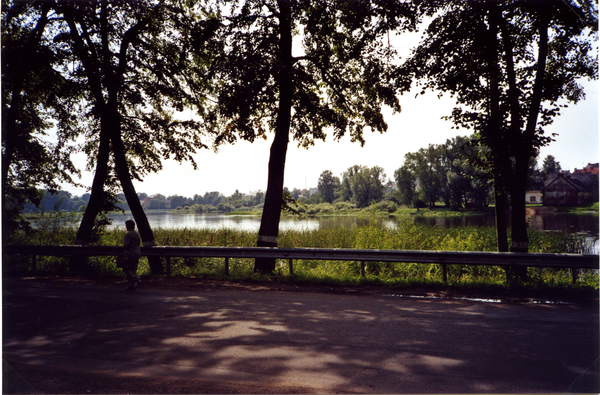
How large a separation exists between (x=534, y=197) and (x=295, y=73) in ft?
23.2

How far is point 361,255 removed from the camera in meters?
9.01

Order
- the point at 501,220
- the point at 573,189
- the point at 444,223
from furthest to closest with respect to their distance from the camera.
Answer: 1. the point at 444,223
2. the point at 501,220
3. the point at 573,189

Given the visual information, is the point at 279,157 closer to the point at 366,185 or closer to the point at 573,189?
the point at 573,189

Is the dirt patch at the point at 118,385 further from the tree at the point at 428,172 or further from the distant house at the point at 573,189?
the tree at the point at 428,172

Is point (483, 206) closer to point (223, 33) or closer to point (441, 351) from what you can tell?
point (223, 33)

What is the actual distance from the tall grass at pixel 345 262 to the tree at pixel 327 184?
69.6 meters

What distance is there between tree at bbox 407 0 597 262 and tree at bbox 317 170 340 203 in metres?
77.1

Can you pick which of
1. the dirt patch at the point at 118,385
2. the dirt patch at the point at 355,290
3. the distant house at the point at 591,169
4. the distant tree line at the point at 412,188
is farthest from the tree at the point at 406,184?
the dirt patch at the point at 118,385

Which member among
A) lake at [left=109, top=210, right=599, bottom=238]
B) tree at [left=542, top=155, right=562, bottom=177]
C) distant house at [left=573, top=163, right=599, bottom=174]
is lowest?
lake at [left=109, top=210, right=599, bottom=238]

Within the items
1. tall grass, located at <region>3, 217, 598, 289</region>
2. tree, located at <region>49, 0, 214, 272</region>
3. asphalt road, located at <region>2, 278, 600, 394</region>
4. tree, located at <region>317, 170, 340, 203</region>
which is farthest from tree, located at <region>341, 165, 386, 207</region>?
asphalt road, located at <region>2, 278, 600, 394</region>

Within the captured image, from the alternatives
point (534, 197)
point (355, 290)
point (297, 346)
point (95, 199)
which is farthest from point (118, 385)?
point (95, 199)

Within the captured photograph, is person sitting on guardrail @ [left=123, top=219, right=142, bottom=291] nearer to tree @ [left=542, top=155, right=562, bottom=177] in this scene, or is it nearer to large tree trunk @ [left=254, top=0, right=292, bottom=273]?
large tree trunk @ [left=254, top=0, right=292, bottom=273]

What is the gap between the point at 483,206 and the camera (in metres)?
45.8

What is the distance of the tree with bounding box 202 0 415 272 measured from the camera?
955 cm
